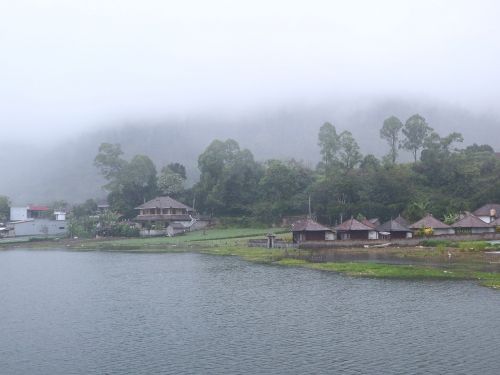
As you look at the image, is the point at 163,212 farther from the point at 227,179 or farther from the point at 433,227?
the point at 433,227

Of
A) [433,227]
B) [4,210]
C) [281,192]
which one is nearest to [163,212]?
[281,192]

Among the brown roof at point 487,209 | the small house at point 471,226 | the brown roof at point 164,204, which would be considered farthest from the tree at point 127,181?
the brown roof at point 487,209

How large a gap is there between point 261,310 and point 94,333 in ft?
35.4

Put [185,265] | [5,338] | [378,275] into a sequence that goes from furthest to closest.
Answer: [185,265]
[378,275]
[5,338]

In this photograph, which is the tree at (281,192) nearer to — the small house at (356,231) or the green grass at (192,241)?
the green grass at (192,241)

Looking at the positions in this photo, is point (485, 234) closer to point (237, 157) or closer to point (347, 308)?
point (347, 308)

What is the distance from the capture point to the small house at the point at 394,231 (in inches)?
3236

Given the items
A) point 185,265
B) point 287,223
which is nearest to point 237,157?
point 287,223

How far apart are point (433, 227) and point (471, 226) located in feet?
18.6

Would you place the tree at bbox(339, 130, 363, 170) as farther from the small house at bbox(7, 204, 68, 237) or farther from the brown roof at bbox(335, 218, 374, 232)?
the small house at bbox(7, 204, 68, 237)

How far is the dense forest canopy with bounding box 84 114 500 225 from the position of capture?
9769 cm

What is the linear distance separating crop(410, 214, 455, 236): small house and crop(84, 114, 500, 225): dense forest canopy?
26.3ft

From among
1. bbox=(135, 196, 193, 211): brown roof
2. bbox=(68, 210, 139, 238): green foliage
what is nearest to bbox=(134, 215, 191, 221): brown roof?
bbox=(135, 196, 193, 211): brown roof

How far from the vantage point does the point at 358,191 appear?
100875mm
